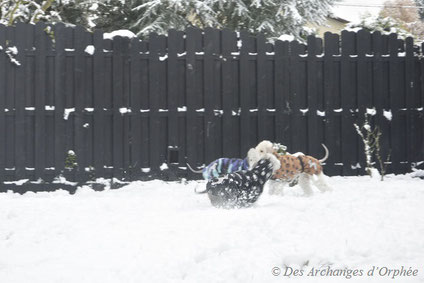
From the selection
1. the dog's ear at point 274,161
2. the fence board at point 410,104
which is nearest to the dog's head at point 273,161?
the dog's ear at point 274,161

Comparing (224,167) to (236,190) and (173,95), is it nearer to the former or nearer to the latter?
(236,190)

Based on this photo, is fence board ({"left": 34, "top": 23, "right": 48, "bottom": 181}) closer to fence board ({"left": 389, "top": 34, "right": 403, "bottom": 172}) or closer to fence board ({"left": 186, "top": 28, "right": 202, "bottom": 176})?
fence board ({"left": 186, "top": 28, "right": 202, "bottom": 176})

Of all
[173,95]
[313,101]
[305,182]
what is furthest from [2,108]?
[313,101]

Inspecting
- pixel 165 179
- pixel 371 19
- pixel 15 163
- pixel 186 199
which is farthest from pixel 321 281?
pixel 371 19

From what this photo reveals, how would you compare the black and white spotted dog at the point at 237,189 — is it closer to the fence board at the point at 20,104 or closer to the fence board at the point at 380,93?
the fence board at the point at 380,93

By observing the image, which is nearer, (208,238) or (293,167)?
(208,238)

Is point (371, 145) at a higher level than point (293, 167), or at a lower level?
higher

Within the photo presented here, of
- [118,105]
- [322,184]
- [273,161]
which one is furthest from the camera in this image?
[118,105]

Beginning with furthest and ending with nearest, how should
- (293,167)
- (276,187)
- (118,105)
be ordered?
(118,105), (276,187), (293,167)

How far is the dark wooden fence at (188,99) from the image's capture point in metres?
6.77

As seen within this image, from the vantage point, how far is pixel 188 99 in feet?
22.8

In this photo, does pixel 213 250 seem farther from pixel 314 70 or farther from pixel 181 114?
pixel 314 70

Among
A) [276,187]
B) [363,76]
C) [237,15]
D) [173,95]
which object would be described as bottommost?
[276,187]

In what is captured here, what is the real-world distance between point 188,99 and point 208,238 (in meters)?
3.45
